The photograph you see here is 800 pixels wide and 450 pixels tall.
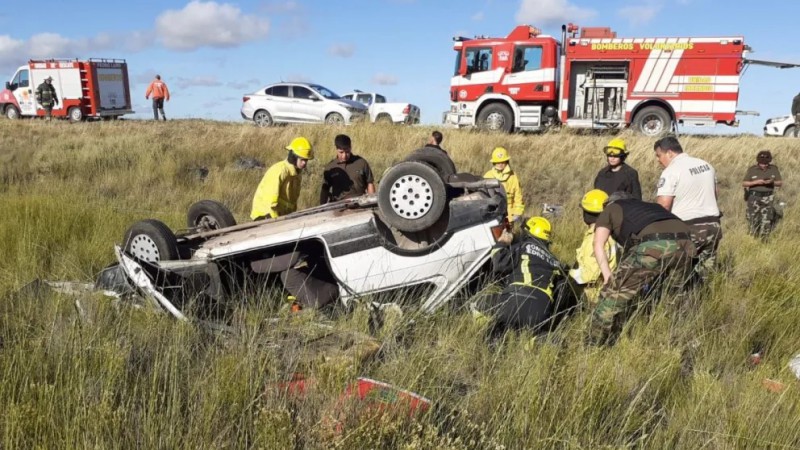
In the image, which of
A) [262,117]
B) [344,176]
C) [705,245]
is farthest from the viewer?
[262,117]

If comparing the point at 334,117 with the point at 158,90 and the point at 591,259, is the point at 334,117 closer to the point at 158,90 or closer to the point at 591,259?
the point at 158,90

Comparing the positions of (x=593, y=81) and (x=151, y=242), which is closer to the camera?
(x=151, y=242)

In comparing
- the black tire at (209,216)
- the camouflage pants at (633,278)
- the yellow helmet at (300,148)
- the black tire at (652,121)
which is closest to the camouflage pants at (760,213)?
the camouflage pants at (633,278)

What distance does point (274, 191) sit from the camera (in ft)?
17.3

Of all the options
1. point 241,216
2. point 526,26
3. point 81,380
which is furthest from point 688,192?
point 526,26

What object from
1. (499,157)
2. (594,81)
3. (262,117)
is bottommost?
(499,157)

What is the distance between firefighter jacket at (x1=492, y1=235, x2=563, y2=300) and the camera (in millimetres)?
3768

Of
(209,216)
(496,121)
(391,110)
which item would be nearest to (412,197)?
(209,216)

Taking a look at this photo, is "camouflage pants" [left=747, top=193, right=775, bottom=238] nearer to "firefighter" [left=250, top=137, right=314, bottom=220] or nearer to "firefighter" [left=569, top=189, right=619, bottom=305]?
"firefighter" [left=569, top=189, right=619, bottom=305]

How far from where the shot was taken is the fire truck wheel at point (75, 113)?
2180cm

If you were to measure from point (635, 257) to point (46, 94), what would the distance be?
23.1 metres

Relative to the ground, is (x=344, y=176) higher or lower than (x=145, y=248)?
higher

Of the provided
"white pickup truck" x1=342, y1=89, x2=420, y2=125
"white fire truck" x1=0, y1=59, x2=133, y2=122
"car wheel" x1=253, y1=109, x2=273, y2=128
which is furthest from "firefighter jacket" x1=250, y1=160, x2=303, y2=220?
"white fire truck" x1=0, y1=59, x2=133, y2=122

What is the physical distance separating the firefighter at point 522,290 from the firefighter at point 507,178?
102 inches
